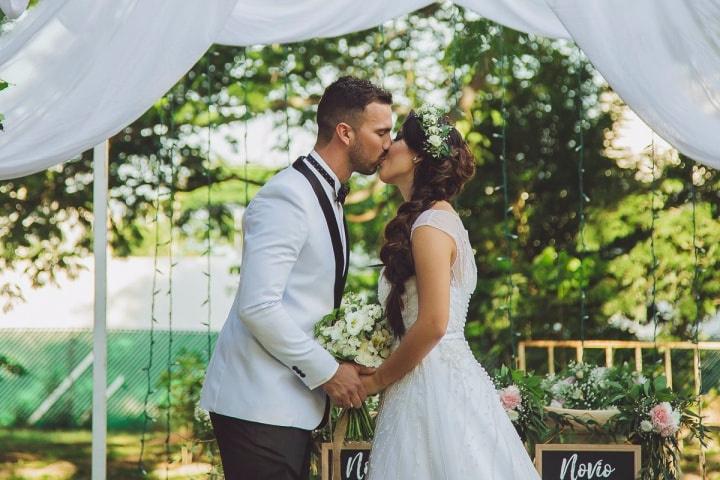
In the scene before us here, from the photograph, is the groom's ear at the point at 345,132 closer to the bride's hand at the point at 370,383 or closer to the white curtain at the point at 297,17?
the bride's hand at the point at 370,383

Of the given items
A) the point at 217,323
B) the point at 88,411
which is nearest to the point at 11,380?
the point at 88,411

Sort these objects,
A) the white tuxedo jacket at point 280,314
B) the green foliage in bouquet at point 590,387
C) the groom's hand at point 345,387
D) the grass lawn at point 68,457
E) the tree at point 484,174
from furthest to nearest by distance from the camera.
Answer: the grass lawn at point 68,457, the tree at point 484,174, the green foliage in bouquet at point 590,387, the groom's hand at point 345,387, the white tuxedo jacket at point 280,314

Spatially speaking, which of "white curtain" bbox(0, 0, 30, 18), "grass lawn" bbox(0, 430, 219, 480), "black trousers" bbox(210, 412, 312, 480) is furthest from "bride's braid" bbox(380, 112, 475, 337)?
"grass lawn" bbox(0, 430, 219, 480)

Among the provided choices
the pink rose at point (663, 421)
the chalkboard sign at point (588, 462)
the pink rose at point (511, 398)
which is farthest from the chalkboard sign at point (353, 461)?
the pink rose at point (663, 421)

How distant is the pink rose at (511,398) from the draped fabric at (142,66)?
1223mm

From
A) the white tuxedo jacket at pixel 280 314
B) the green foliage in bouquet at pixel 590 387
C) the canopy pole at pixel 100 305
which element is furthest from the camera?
the green foliage in bouquet at pixel 590 387

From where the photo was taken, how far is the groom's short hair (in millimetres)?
2926

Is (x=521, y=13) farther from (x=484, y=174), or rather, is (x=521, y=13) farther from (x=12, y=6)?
(x=484, y=174)

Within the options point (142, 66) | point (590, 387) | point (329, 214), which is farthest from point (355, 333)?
point (590, 387)

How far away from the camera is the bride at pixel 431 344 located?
2.80 m

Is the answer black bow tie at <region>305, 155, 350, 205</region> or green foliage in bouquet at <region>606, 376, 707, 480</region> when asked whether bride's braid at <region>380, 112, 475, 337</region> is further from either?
green foliage in bouquet at <region>606, 376, 707, 480</region>

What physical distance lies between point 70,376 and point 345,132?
6021 mm

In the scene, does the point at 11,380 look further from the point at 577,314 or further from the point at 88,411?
the point at 577,314

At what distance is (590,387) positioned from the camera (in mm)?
4184
